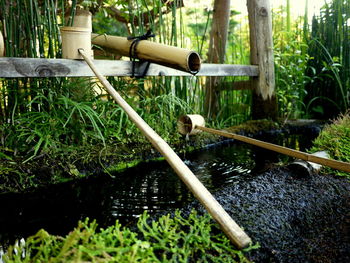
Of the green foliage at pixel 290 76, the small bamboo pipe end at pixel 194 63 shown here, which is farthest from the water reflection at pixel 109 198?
the green foliage at pixel 290 76

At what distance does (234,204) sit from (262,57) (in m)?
2.67

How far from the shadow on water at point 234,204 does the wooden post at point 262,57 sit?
1.59 metres

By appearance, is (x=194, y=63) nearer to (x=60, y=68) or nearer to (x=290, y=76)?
(x=60, y=68)

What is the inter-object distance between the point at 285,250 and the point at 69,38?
167 cm

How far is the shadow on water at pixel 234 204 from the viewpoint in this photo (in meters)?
1.01

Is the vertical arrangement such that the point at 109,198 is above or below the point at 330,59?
below

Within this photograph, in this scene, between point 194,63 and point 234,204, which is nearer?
point 234,204

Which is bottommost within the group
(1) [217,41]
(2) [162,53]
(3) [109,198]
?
(3) [109,198]

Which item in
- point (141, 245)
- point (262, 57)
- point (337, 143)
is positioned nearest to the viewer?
point (141, 245)

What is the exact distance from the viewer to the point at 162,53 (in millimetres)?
2084

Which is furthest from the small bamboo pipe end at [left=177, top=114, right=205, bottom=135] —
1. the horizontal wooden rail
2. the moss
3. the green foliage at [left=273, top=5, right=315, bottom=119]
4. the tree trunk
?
the green foliage at [left=273, top=5, right=315, bottom=119]

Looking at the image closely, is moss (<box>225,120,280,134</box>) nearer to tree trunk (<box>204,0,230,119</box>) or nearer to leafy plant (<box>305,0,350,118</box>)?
tree trunk (<box>204,0,230,119</box>)

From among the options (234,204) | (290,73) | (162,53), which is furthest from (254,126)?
→ (234,204)

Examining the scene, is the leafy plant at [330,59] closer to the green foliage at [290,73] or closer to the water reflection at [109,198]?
the green foliage at [290,73]
